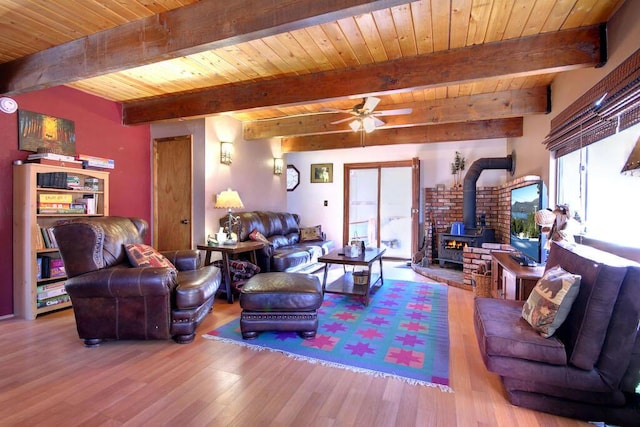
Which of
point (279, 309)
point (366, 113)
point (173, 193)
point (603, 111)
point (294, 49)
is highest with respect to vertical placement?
point (294, 49)

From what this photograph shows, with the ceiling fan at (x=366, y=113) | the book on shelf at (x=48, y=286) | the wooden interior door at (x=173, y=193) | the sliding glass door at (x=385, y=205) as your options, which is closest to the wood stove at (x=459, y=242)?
the sliding glass door at (x=385, y=205)

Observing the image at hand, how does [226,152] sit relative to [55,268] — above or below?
above

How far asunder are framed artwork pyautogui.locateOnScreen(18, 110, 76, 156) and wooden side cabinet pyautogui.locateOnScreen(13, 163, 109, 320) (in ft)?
0.99

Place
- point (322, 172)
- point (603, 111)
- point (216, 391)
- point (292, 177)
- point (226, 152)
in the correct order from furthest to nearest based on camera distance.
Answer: point (292, 177), point (322, 172), point (226, 152), point (603, 111), point (216, 391)

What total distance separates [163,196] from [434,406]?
14.1ft

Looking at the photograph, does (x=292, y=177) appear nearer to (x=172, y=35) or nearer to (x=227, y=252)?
(x=227, y=252)

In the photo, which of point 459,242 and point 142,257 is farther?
point 459,242

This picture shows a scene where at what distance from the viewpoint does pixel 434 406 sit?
172cm

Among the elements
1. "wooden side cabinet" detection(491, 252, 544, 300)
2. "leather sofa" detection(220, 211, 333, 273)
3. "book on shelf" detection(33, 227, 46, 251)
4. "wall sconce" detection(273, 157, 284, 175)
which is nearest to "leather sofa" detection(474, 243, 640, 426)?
"wooden side cabinet" detection(491, 252, 544, 300)

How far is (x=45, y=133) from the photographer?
329 cm

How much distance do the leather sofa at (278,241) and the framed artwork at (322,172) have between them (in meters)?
1.35

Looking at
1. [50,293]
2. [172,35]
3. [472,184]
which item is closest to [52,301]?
[50,293]

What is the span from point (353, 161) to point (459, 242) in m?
2.65

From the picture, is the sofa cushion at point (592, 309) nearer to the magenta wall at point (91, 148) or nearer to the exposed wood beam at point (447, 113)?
the exposed wood beam at point (447, 113)
